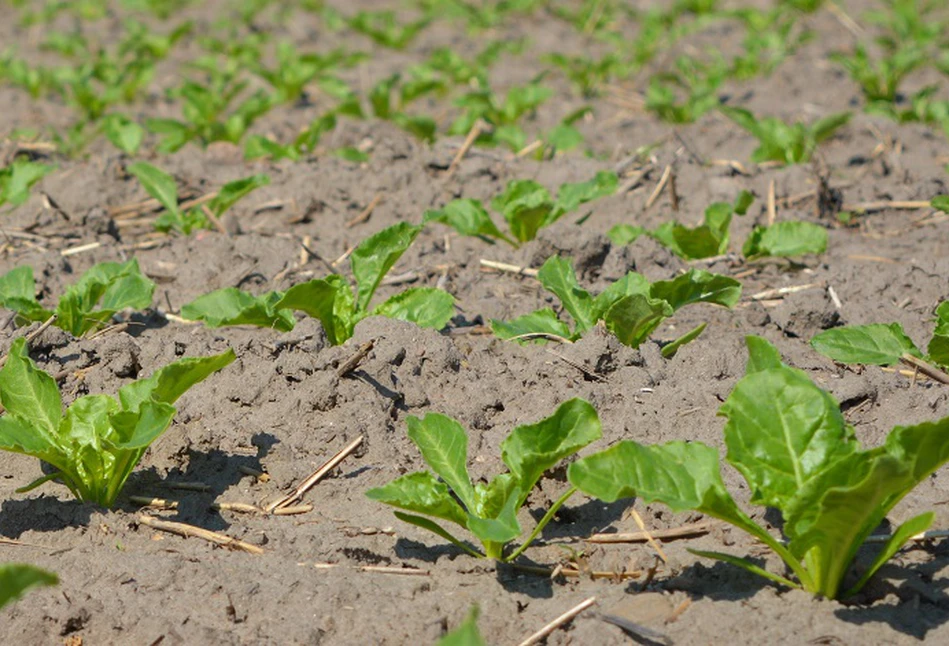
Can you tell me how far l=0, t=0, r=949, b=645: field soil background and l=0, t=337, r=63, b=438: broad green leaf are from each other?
0.66 feet

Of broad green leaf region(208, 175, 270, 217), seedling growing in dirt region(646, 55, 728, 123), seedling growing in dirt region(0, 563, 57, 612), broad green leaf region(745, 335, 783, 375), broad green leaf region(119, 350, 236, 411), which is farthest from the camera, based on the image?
seedling growing in dirt region(646, 55, 728, 123)

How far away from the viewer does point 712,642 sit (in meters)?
2.21

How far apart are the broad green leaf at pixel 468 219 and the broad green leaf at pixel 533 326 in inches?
33.2

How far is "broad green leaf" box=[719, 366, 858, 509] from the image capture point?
2.29 metres

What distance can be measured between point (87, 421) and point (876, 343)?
6.55 ft

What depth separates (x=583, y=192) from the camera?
165 inches

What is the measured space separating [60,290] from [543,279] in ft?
5.83

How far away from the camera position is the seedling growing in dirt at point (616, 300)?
3.25 meters

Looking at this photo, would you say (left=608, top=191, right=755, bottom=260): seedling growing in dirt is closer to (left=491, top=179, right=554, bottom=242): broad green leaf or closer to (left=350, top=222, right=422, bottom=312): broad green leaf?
(left=491, top=179, right=554, bottom=242): broad green leaf

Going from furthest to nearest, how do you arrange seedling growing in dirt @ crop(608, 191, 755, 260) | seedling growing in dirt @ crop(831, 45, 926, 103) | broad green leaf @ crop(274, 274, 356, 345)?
1. seedling growing in dirt @ crop(831, 45, 926, 103)
2. seedling growing in dirt @ crop(608, 191, 755, 260)
3. broad green leaf @ crop(274, 274, 356, 345)

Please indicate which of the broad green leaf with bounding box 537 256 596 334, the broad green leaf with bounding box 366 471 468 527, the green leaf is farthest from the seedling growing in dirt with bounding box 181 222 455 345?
the green leaf

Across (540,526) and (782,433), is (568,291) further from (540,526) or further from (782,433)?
(782,433)

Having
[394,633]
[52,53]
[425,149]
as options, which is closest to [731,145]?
[425,149]

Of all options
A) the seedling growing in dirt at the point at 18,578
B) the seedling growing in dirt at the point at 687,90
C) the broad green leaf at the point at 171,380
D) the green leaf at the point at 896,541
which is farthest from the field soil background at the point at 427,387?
the seedling growing in dirt at the point at 18,578
